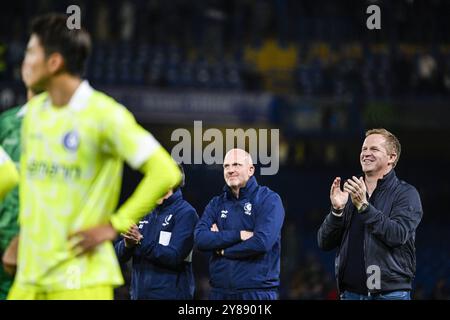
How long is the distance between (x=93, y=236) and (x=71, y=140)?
1.41ft

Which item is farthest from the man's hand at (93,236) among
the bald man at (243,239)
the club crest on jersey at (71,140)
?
the bald man at (243,239)

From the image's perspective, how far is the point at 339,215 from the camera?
20.5ft

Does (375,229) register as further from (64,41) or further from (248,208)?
(64,41)

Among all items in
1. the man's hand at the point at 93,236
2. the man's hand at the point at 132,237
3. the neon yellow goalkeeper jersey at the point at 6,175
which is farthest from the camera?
the man's hand at the point at 132,237

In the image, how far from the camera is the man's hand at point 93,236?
3965 mm

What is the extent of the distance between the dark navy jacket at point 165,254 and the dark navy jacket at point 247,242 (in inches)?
6.5

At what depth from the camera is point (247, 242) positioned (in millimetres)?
6668

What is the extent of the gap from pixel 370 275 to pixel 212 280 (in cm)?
121

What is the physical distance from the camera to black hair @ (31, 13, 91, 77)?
13.5ft

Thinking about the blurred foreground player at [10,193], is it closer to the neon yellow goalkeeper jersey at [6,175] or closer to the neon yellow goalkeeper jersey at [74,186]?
the neon yellow goalkeeper jersey at [6,175]

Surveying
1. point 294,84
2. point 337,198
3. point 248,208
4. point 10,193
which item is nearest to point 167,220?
point 248,208

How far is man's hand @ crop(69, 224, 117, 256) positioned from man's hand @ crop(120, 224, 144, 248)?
284 cm

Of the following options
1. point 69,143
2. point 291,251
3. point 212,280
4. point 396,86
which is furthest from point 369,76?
point 69,143

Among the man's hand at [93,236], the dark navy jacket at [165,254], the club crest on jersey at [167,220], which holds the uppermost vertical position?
the man's hand at [93,236]
